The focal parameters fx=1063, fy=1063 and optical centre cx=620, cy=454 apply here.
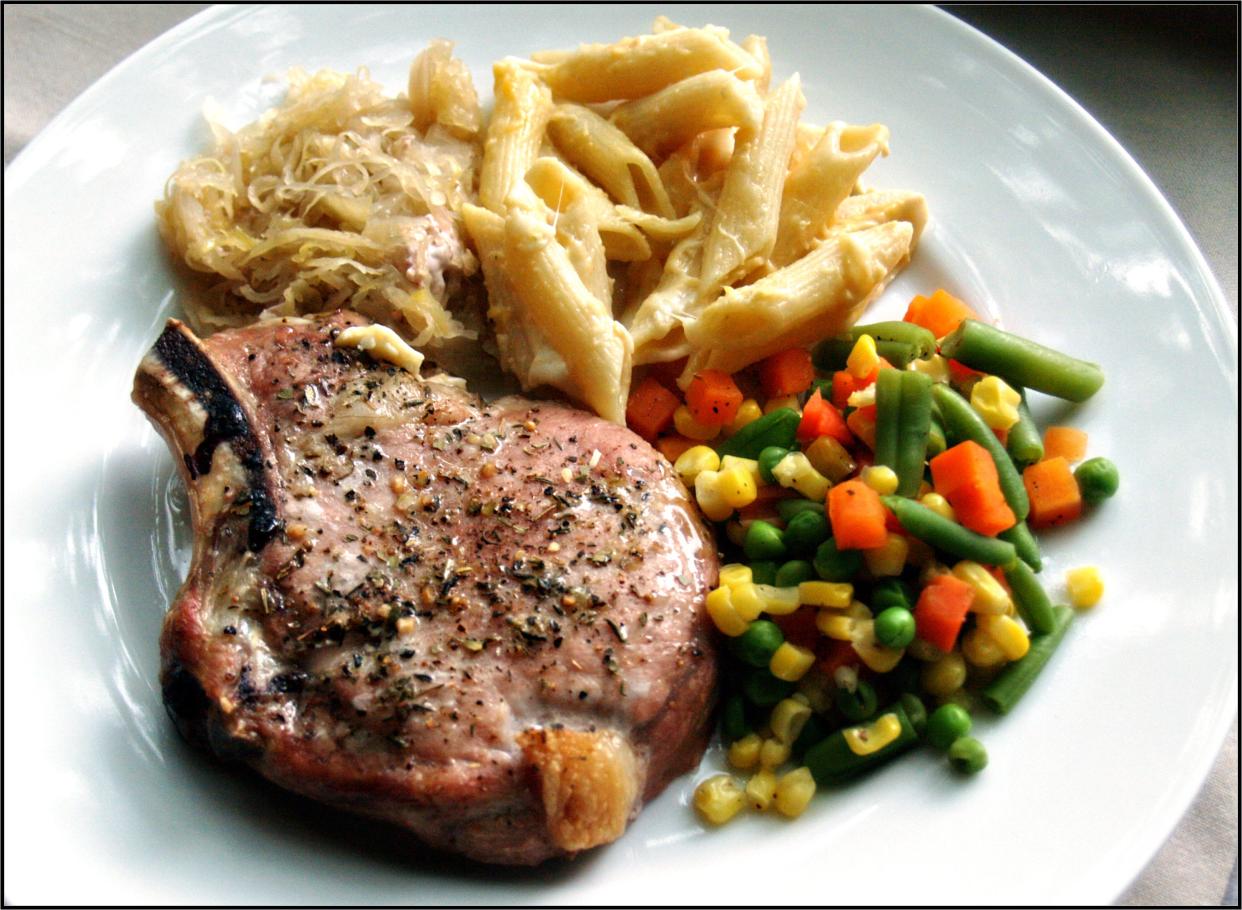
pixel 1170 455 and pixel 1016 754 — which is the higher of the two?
pixel 1170 455

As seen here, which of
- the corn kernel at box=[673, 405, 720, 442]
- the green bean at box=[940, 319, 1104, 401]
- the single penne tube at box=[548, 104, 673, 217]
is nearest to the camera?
the green bean at box=[940, 319, 1104, 401]

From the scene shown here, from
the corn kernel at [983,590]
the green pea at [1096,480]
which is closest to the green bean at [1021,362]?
the green pea at [1096,480]

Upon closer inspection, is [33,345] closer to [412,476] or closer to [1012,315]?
[412,476]

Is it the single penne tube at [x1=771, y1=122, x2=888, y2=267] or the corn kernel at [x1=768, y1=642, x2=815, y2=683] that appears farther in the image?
the single penne tube at [x1=771, y1=122, x2=888, y2=267]

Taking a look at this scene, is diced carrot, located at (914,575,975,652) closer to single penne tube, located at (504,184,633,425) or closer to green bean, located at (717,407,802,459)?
green bean, located at (717,407,802,459)

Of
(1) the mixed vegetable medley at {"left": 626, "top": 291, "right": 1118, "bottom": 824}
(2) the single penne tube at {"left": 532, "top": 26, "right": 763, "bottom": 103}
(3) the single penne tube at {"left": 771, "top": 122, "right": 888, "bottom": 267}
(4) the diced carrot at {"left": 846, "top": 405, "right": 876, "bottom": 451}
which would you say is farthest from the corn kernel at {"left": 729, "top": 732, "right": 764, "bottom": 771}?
(2) the single penne tube at {"left": 532, "top": 26, "right": 763, "bottom": 103}

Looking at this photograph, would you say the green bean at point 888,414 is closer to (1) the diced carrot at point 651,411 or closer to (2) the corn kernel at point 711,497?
(2) the corn kernel at point 711,497

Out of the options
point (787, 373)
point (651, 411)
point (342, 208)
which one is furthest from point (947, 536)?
point (342, 208)

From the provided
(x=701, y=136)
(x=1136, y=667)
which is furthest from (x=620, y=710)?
(x=701, y=136)
